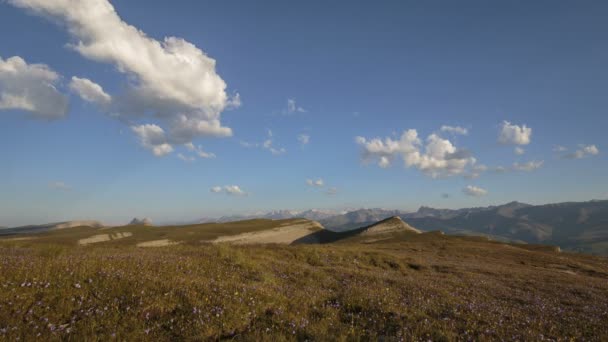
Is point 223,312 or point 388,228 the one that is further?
point 388,228

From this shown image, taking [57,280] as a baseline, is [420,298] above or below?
below

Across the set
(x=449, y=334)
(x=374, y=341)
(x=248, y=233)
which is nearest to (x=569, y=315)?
(x=449, y=334)

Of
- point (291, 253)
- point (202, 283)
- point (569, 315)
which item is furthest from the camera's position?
point (291, 253)

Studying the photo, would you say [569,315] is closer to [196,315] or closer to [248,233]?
[196,315]

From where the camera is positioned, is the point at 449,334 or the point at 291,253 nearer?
the point at 449,334

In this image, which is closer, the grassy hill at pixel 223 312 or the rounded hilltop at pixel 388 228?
the grassy hill at pixel 223 312

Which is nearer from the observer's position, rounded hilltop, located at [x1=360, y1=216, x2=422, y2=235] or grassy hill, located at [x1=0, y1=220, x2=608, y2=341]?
grassy hill, located at [x1=0, y1=220, x2=608, y2=341]

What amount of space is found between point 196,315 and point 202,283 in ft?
8.09

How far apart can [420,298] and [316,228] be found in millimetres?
115422

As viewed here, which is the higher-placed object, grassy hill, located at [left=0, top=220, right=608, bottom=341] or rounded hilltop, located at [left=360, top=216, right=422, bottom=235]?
grassy hill, located at [left=0, top=220, right=608, bottom=341]

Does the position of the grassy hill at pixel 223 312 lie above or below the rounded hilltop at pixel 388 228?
above

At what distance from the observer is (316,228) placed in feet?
413

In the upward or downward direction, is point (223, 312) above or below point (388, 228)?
above

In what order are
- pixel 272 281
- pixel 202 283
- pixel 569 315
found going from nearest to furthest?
1. pixel 202 283
2. pixel 569 315
3. pixel 272 281
